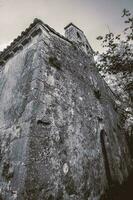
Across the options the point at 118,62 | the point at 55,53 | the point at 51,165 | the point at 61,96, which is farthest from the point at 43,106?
the point at 118,62

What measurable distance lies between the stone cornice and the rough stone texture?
220 millimetres

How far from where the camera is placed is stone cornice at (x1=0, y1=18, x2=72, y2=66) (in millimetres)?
6797

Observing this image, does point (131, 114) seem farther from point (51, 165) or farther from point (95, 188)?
point (51, 165)

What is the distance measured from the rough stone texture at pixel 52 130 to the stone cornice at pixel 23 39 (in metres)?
0.22

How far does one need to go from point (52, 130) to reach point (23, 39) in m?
3.73

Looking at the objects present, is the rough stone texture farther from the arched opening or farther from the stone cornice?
the stone cornice

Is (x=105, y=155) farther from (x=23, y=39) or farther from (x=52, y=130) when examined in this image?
(x=23, y=39)

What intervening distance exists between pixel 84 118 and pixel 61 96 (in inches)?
47.5

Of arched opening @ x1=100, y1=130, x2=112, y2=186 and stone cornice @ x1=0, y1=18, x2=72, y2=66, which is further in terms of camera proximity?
stone cornice @ x1=0, y1=18, x2=72, y2=66

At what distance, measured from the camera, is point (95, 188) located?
559 centimetres

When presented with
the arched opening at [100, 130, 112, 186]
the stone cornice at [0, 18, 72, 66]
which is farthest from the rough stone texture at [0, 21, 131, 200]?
the stone cornice at [0, 18, 72, 66]

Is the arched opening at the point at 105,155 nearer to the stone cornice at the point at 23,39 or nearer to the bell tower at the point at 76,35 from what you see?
the stone cornice at the point at 23,39

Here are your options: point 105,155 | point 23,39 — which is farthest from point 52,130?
point 23,39

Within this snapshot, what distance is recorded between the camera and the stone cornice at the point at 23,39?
268 inches
